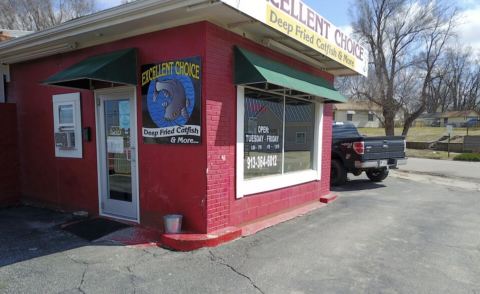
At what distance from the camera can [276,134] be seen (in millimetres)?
6477

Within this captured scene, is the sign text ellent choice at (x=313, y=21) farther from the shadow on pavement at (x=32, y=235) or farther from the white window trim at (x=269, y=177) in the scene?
the shadow on pavement at (x=32, y=235)

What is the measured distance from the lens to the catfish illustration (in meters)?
5.00

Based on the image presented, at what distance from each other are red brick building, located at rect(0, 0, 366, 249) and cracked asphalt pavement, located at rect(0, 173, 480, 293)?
0.74 metres

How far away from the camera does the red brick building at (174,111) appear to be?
4.90 m

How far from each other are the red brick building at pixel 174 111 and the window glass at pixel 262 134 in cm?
3

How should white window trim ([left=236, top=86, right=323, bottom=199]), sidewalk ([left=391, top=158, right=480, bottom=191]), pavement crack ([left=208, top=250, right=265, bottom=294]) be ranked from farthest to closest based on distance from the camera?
sidewalk ([left=391, top=158, right=480, bottom=191])
white window trim ([left=236, top=86, right=323, bottom=199])
pavement crack ([left=208, top=250, right=265, bottom=294])

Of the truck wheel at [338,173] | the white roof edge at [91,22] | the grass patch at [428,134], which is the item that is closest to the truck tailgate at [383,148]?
the truck wheel at [338,173]

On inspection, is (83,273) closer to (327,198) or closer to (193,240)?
(193,240)

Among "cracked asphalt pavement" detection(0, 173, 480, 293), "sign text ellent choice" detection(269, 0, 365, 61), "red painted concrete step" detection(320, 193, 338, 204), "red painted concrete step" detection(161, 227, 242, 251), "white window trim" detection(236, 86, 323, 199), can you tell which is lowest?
"cracked asphalt pavement" detection(0, 173, 480, 293)

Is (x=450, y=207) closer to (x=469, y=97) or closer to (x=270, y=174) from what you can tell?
(x=270, y=174)

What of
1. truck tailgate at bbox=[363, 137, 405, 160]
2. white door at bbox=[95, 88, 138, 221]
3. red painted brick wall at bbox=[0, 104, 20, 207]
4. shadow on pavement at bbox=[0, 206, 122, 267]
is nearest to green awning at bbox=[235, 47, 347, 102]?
white door at bbox=[95, 88, 138, 221]

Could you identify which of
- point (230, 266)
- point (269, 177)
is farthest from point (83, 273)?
point (269, 177)

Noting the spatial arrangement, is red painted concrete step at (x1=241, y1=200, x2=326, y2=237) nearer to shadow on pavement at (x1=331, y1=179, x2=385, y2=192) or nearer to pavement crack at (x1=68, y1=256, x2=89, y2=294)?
pavement crack at (x1=68, y1=256, x2=89, y2=294)

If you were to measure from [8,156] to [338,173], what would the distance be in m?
8.42
